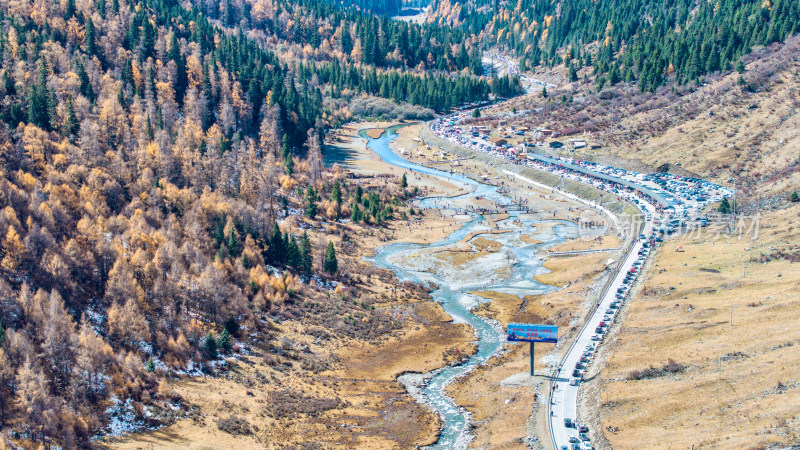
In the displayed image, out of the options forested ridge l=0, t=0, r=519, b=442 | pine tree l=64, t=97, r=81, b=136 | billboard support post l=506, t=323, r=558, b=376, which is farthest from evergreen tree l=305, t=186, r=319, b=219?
billboard support post l=506, t=323, r=558, b=376

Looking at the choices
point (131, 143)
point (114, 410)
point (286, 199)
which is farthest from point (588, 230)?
point (114, 410)

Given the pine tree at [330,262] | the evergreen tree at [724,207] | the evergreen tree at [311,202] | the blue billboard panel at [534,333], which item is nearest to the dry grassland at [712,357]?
the blue billboard panel at [534,333]

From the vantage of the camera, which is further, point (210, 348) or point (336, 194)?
point (336, 194)

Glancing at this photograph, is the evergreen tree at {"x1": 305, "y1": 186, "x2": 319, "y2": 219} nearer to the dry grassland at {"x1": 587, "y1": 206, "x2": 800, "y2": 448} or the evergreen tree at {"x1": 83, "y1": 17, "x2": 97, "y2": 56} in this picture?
the evergreen tree at {"x1": 83, "y1": 17, "x2": 97, "y2": 56}

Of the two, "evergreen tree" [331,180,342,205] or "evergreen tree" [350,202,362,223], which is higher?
"evergreen tree" [331,180,342,205]

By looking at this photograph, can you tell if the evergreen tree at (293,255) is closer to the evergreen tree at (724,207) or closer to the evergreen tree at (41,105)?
the evergreen tree at (41,105)

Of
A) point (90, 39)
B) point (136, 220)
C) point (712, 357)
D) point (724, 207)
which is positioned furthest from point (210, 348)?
point (90, 39)

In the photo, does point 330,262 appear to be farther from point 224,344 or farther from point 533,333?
point 533,333
